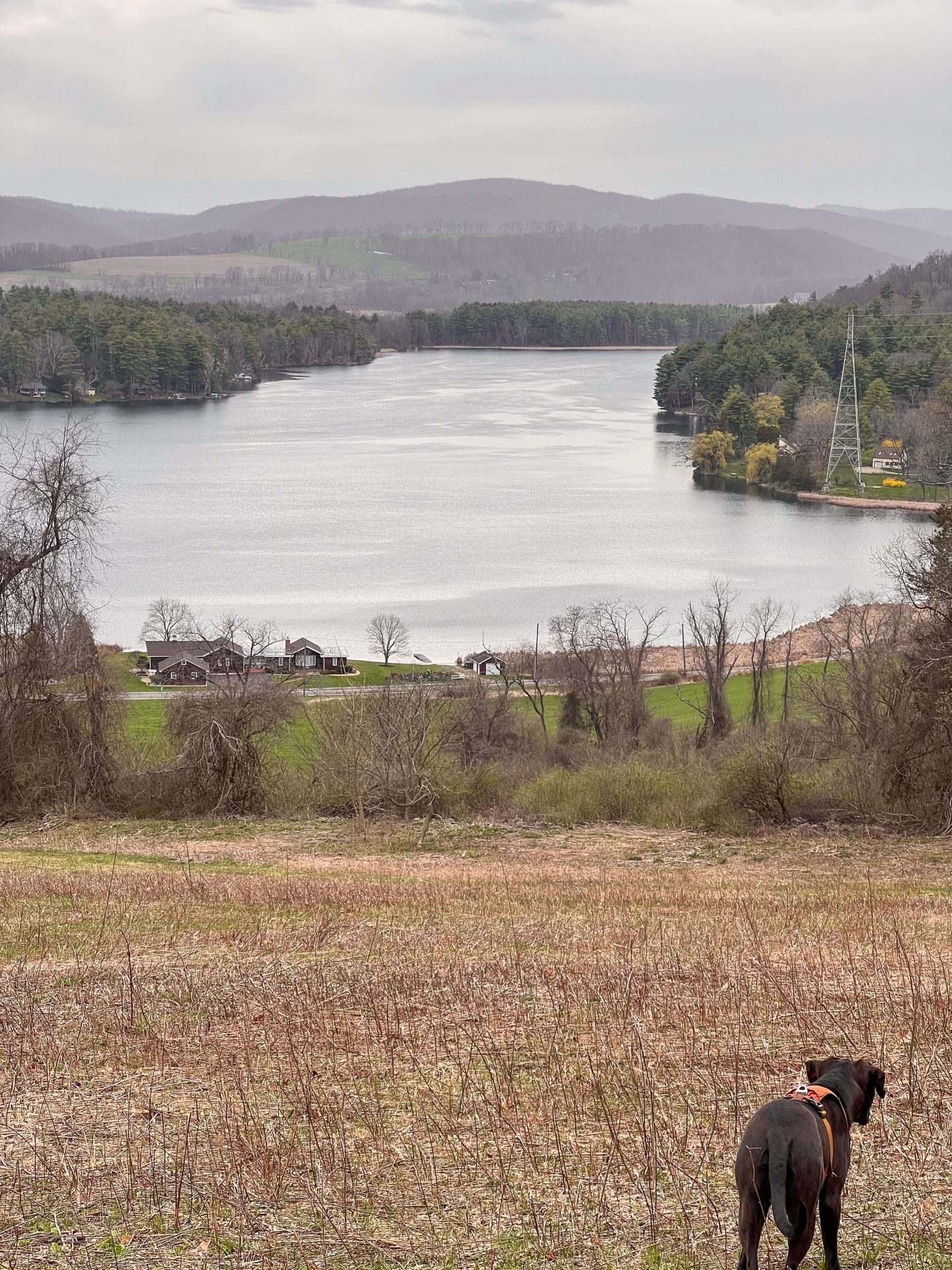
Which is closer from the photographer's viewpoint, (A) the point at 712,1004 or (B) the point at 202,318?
(A) the point at 712,1004

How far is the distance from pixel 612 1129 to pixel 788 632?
142 feet

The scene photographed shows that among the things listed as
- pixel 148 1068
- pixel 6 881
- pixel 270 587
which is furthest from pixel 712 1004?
pixel 270 587

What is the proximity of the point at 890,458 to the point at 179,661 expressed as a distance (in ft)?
209

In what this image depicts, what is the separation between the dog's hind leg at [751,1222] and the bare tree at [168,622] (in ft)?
146

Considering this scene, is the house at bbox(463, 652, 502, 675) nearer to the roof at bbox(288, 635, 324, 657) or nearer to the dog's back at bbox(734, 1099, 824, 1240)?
the roof at bbox(288, 635, 324, 657)

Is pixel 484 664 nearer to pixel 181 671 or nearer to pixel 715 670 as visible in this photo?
pixel 715 670

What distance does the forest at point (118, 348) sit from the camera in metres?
131

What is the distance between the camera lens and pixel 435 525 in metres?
69.2

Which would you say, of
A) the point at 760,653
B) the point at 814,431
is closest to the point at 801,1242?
the point at 760,653

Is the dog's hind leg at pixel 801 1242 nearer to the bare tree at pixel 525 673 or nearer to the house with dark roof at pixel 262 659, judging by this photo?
the bare tree at pixel 525 673

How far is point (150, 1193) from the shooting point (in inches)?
211

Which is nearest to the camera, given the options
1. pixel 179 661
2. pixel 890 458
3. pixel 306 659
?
pixel 306 659

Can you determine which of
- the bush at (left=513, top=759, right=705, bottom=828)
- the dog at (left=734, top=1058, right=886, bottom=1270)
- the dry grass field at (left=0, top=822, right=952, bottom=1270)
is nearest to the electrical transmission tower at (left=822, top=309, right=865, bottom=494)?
the bush at (left=513, top=759, right=705, bottom=828)

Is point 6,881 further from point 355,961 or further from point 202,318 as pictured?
point 202,318
